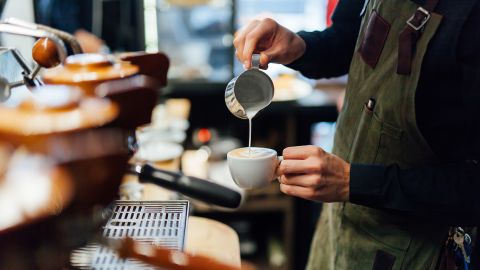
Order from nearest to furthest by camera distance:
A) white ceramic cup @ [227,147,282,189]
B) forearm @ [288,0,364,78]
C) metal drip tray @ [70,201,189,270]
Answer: metal drip tray @ [70,201,189,270], white ceramic cup @ [227,147,282,189], forearm @ [288,0,364,78]

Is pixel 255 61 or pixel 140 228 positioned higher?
pixel 255 61

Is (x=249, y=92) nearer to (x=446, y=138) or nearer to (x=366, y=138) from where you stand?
(x=366, y=138)

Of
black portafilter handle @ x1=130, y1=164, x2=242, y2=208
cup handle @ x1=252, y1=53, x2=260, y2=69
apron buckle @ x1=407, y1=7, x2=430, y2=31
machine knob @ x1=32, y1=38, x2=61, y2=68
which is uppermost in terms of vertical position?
apron buckle @ x1=407, y1=7, x2=430, y2=31

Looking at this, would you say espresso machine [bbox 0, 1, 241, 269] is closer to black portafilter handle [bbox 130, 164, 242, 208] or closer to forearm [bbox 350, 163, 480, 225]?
black portafilter handle [bbox 130, 164, 242, 208]

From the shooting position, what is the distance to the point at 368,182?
1062mm

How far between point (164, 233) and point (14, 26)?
556 millimetres

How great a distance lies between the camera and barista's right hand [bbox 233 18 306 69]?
119cm

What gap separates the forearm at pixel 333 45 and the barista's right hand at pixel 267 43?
4 centimetres

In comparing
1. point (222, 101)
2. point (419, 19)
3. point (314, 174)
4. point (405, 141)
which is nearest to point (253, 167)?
point (314, 174)

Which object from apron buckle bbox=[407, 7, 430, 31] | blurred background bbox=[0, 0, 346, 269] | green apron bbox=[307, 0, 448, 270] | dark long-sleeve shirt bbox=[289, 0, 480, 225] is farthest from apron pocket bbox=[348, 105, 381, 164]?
blurred background bbox=[0, 0, 346, 269]

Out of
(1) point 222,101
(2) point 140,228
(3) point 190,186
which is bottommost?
(1) point 222,101

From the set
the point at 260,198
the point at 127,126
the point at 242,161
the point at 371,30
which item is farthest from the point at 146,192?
the point at 260,198

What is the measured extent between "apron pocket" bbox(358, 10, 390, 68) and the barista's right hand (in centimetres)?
23

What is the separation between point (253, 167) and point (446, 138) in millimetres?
446
